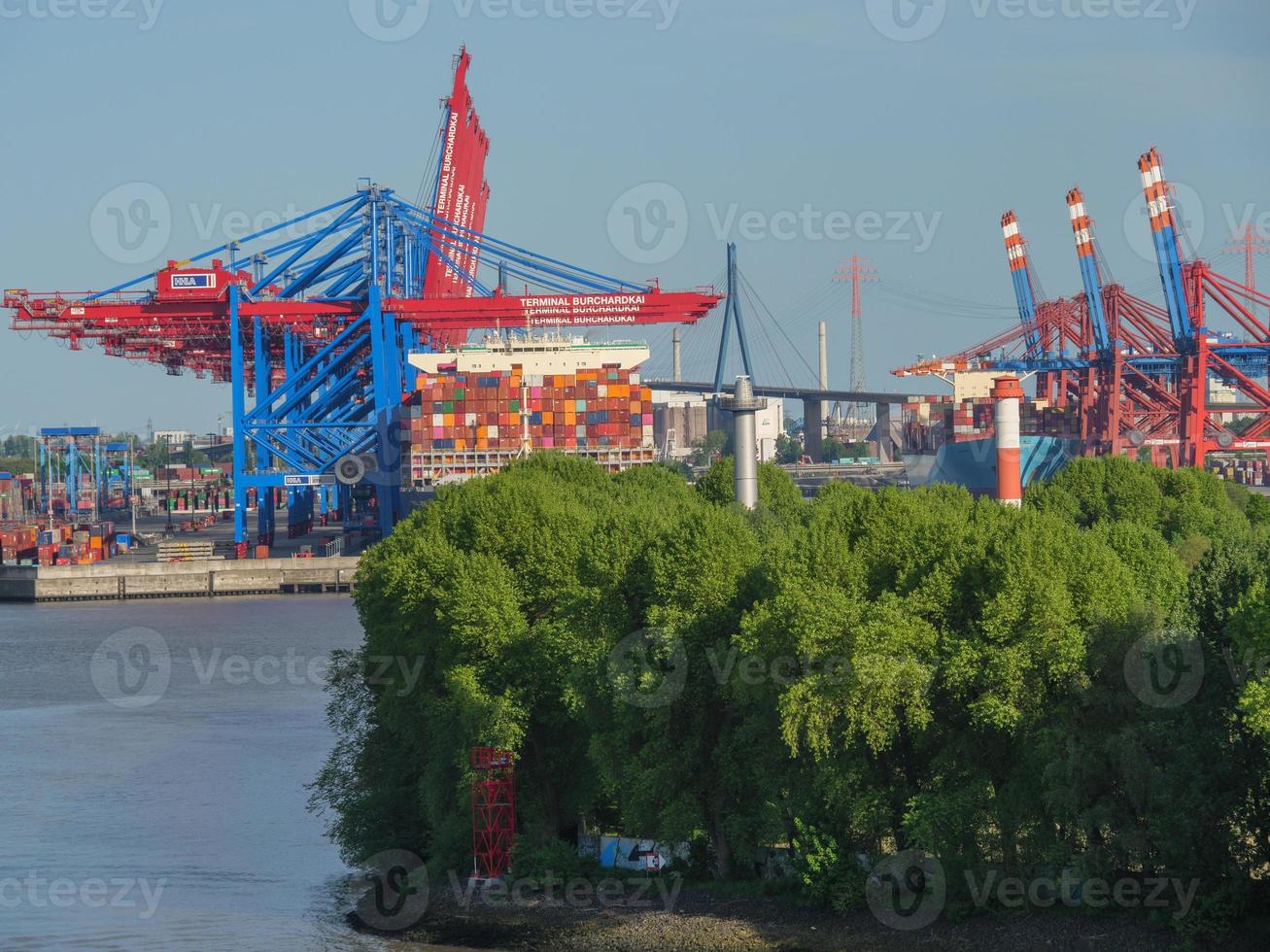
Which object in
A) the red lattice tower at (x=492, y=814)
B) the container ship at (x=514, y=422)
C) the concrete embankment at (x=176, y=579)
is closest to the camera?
the red lattice tower at (x=492, y=814)

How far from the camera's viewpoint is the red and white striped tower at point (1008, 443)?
48844mm

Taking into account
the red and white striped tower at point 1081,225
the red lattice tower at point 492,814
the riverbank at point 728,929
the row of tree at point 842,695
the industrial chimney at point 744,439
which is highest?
the red and white striped tower at point 1081,225

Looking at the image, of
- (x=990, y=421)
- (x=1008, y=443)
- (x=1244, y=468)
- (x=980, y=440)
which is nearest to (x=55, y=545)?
(x=980, y=440)

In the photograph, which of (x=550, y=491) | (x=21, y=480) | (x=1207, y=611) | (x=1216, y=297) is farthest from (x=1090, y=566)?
(x=21, y=480)

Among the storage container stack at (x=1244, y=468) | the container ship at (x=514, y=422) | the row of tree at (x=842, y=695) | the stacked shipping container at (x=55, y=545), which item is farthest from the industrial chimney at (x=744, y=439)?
the storage container stack at (x=1244, y=468)

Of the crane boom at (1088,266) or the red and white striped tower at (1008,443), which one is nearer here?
the red and white striped tower at (1008,443)

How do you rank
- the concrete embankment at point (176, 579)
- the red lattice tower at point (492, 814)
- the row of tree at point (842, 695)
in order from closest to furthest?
the row of tree at point (842, 695), the red lattice tower at point (492, 814), the concrete embankment at point (176, 579)

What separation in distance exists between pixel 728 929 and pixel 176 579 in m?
52.8

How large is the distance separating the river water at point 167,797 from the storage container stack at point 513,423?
71.1 ft

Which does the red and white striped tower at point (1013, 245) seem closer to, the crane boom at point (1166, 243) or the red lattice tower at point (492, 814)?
the crane boom at point (1166, 243)

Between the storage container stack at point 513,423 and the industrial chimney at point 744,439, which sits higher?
the storage container stack at point 513,423

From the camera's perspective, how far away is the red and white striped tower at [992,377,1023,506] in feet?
160

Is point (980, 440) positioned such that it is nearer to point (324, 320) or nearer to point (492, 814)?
point (324, 320)

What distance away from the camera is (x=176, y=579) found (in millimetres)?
72188
